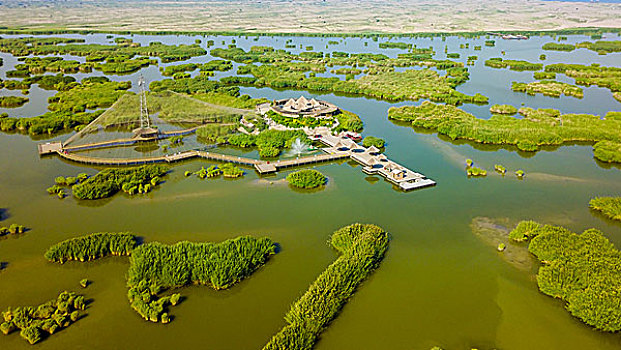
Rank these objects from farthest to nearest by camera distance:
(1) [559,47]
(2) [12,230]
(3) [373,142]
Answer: (1) [559,47], (3) [373,142], (2) [12,230]

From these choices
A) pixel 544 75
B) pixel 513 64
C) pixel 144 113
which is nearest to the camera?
pixel 144 113

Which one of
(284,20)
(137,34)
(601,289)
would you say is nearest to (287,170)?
(601,289)

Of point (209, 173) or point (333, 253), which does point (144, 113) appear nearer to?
point (209, 173)

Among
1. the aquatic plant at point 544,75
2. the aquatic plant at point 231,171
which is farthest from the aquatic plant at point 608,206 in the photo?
the aquatic plant at point 544,75

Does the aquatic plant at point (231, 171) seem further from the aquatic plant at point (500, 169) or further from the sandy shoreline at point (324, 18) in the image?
the sandy shoreline at point (324, 18)

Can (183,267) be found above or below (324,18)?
below

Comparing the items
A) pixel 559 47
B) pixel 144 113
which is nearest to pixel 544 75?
pixel 559 47

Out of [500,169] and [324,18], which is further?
[324,18]

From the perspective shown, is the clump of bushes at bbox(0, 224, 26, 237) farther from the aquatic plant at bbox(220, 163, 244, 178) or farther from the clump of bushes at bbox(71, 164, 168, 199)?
the aquatic plant at bbox(220, 163, 244, 178)
